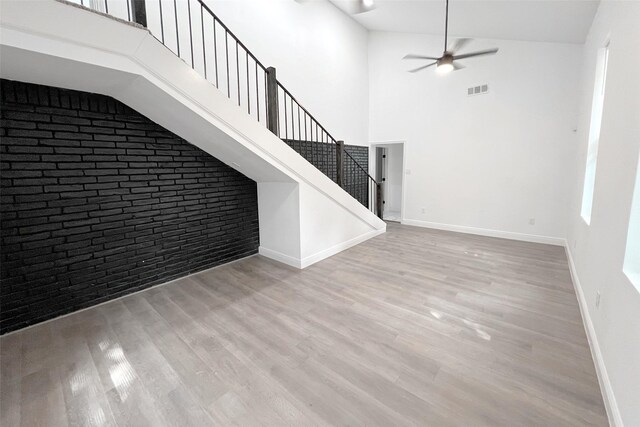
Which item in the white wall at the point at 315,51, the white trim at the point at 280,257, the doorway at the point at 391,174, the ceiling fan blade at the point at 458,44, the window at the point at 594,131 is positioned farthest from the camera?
the doorway at the point at 391,174

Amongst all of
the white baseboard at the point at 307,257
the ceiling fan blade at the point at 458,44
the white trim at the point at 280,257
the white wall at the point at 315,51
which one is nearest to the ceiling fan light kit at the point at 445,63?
the ceiling fan blade at the point at 458,44

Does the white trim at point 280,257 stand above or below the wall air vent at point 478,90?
below

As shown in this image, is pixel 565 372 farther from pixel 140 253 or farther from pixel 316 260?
pixel 140 253

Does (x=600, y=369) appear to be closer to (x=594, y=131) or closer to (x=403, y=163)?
(x=594, y=131)

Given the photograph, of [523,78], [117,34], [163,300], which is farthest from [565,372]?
[523,78]

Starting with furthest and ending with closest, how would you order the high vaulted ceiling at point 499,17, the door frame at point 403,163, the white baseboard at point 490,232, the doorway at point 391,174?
the doorway at point 391,174, the door frame at point 403,163, the white baseboard at point 490,232, the high vaulted ceiling at point 499,17

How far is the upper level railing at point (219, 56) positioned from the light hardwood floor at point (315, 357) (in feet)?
7.29

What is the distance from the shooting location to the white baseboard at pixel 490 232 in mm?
4896

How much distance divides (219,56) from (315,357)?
4123 mm

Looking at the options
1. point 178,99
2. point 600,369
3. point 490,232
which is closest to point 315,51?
point 178,99

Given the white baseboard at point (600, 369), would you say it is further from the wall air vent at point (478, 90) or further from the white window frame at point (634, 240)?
the wall air vent at point (478, 90)

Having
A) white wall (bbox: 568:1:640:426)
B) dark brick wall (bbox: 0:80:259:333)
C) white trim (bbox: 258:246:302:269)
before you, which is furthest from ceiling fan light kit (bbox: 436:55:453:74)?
dark brick wall (bbox: 0:80:259:333)

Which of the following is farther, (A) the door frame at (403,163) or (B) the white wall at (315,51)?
(A) the door frame at (403,163)

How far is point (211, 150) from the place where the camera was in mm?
3482
